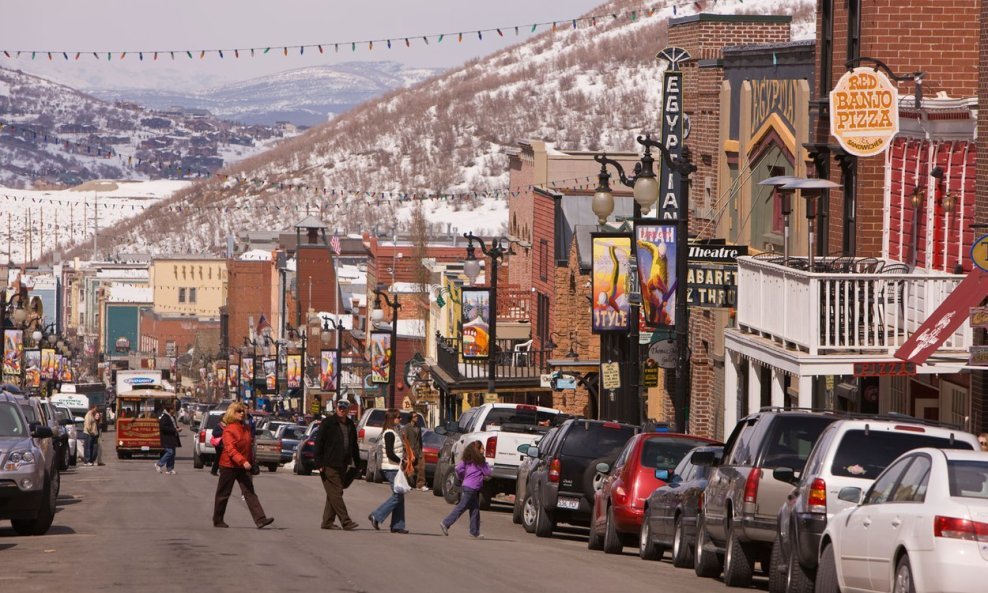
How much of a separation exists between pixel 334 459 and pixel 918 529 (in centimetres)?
1250

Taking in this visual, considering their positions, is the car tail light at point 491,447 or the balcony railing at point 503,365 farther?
the balcony railing at point 503,365

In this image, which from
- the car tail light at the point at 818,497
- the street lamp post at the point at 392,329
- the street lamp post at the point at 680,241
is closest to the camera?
the car tail light at the point at 818,497

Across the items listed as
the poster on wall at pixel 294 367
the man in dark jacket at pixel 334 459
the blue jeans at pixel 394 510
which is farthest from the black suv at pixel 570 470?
the poster on wall at pixel 294 367

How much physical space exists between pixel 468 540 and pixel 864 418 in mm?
8495

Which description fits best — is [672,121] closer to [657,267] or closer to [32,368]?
[657,267]

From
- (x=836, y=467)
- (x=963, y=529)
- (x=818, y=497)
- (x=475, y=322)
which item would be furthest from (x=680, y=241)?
(x=475, y=322)

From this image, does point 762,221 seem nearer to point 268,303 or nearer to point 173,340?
point 268,303

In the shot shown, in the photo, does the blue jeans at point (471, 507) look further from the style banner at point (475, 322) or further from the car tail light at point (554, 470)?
the style banner at point (475, 322)

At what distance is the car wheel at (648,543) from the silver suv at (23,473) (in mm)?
7133

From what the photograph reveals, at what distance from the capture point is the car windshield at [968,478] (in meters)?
12.4

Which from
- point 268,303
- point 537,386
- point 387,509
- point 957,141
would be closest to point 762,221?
point 957,141

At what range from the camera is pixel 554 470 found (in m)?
25.3

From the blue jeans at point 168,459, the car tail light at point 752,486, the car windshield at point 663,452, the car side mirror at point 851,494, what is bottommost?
the blue jeans at point 168,459

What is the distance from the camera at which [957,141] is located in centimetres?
2755
